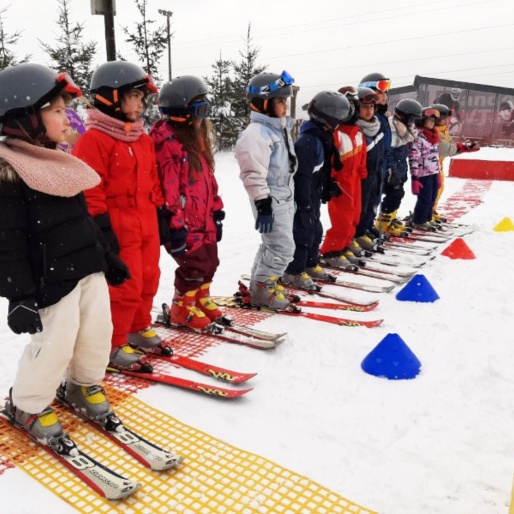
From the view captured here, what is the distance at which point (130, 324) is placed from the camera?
3.53 m

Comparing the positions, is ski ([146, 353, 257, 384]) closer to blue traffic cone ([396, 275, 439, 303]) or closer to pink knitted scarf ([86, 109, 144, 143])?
pink knitted scarf ([86, 109, 144, 143])

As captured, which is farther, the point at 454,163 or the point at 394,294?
the point at 454,163

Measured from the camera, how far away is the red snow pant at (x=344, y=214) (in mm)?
6017

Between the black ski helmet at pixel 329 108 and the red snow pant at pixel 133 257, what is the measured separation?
2.44 m

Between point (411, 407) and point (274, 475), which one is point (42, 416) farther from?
point (411, 407)

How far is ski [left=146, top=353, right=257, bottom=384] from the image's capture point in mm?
3395

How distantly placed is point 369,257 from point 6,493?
565cm

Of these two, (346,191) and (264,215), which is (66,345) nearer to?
(264,215)

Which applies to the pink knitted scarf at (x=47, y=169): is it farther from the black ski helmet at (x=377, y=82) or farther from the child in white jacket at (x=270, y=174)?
the black ski helmet at (x=377, y=82)

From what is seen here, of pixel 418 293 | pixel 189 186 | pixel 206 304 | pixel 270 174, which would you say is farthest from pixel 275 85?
pixel 418 293

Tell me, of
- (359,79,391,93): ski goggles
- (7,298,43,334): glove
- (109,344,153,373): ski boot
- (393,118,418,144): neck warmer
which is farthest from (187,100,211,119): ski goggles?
(393,118,418,144): neck warmer

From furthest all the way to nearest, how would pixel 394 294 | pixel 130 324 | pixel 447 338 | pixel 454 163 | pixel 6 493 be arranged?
pixel 454 163 < pixel 394 294 < pixel 447 338 < pixel 130 324 < pixel 6 493

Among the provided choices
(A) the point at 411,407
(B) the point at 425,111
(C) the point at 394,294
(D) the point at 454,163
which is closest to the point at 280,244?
(C) the point at 394,294

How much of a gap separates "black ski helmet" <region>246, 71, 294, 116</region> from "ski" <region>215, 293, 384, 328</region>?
1.84 m
